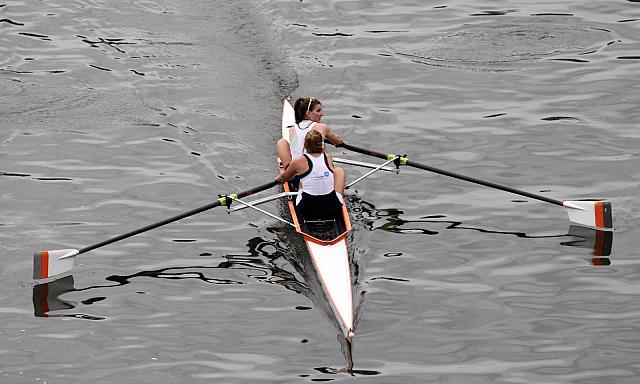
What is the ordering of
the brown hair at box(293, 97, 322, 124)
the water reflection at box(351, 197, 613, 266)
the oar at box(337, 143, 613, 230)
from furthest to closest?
the brown hair at box(293, 97, 322, 124), the oar at box(337, 143, 613, 230), the water reflection at box(351, 197, 613, 266)

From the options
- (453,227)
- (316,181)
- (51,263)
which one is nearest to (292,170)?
(316,181)

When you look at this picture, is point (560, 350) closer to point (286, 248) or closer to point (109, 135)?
point (286, 248)

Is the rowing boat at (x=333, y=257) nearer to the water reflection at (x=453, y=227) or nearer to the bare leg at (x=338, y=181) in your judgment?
the bare leg at (x=338, y=181)

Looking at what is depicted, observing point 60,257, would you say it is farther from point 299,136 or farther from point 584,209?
point 584,209

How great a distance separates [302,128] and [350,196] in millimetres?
1487

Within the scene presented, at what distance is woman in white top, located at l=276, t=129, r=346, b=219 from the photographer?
59.2ft

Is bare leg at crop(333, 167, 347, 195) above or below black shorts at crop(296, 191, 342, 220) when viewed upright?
above

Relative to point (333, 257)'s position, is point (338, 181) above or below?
above

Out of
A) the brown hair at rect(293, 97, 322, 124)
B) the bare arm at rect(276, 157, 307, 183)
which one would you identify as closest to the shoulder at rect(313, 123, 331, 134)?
the brown hair at rect(293, 97, 322, 124)

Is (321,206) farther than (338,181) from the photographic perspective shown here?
No

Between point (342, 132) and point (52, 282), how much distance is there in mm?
7869

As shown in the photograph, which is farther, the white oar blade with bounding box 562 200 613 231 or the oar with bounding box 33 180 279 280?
the white oar blade with bounding box 562 200 613 231

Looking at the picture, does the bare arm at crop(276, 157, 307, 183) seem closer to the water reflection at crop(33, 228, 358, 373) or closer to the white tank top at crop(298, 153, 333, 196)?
the white tank top at crop(298, 153, 333, 196)

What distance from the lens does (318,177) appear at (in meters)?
18.0
